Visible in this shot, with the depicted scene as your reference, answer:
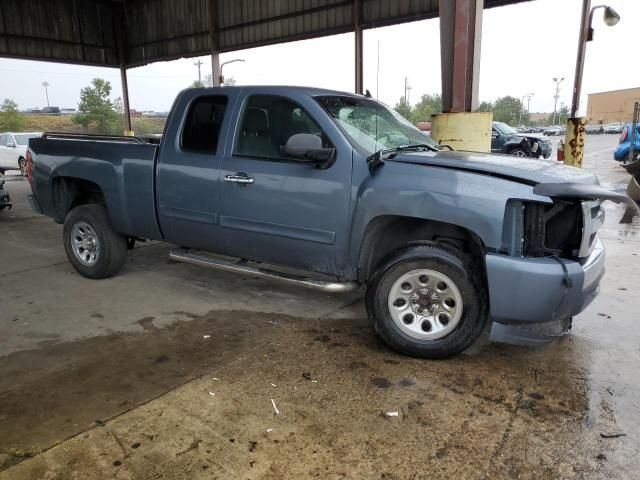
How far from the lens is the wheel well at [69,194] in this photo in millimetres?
5484

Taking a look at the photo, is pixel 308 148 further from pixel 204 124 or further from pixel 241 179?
pixel 204 124

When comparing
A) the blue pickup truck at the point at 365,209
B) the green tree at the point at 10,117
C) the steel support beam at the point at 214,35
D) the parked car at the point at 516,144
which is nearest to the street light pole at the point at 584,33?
the parked car at the point at 516,144

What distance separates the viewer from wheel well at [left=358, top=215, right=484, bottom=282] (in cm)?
354

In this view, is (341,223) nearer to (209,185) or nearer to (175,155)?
(209,185)

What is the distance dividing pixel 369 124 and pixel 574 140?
6667 millimetres

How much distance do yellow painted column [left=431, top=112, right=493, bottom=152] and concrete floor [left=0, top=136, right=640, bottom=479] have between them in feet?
9.89

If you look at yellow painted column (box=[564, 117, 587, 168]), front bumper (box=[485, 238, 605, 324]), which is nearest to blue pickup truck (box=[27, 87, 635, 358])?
front bumper (box=[485, 238, 605, 324])

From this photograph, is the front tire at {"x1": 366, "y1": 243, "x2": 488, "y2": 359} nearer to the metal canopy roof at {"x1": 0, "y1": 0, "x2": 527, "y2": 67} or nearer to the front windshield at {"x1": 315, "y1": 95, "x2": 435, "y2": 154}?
the front windshield at {"x1": 315, "y1": 95, "x2": 435, "y2": 154}

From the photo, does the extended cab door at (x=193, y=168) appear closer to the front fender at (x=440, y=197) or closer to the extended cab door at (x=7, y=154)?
the front fender at (x=440, y=197)

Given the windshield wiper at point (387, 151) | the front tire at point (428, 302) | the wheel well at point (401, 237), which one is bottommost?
the front tire at point (428, 302)

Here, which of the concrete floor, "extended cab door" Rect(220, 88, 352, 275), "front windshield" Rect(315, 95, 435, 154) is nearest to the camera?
the concrete floor

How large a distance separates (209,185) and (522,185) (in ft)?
8.25

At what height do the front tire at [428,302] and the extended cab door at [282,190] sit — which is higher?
the extended cab door at [282,190]

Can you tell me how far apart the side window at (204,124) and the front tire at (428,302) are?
6.38 ft
